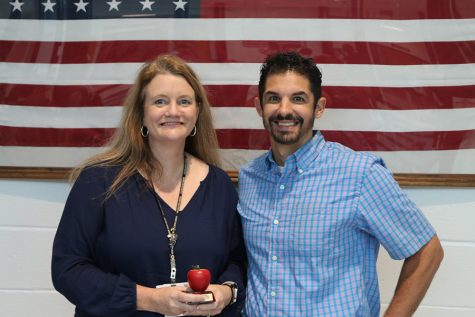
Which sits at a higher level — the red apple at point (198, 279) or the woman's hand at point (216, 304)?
the red apple at point (198, 279)

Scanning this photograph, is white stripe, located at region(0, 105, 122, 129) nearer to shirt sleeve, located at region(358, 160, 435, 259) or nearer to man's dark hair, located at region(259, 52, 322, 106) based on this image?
man's dark hair, located at region(259, 52, 322, 106)

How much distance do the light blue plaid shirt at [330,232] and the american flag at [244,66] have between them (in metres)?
0.49

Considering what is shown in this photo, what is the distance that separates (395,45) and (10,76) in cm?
A: 144

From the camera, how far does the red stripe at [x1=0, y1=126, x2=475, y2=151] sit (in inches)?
80.4

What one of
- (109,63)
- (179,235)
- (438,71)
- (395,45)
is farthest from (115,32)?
(438,71)

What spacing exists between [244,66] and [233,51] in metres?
0.07

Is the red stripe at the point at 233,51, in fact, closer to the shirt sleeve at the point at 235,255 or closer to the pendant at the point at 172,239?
the shirt sleeve at the point at 235,255

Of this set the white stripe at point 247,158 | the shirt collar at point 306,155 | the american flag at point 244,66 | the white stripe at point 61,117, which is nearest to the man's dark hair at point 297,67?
the shirt collar at point 306,155

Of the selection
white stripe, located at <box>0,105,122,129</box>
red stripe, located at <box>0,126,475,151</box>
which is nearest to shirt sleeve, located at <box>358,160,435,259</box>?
red stripe, located at <box>0,126,475,151</box>

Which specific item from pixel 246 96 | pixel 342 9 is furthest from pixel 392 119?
pixel 246 96

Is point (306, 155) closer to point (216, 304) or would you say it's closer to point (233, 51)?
point (216, 304)

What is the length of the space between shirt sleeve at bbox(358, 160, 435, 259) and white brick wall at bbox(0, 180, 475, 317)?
0.57 meters

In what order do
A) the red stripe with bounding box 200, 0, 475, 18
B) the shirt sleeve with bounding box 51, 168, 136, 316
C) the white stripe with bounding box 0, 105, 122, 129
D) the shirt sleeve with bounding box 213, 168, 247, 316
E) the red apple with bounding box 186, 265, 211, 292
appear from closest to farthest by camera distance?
the red apple with bounding box 186, 265, 211, 292 → the shirt sleeve with bounding box 51, 168, 136, 316 → the shirt sleeve with bounding box 213, 168, 247, 316 → the red stripe with bounding box 200, 0, 475, 18 → the white stripe with bounding box 0, 105, 122, 129

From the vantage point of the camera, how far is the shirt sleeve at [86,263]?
61.9 inches
